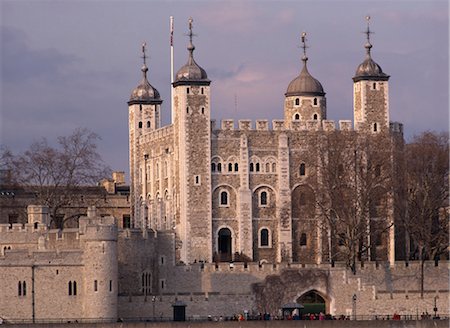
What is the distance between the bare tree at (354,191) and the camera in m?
119

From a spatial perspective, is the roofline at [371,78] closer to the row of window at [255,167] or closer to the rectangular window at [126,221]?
the row of window at [255,167]

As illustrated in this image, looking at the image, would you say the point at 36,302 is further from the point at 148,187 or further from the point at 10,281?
the point at 148,187

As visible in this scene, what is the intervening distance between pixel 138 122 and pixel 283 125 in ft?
44.1

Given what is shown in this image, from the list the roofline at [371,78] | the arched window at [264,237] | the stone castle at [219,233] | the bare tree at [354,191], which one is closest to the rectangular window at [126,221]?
the stone castle at [219,233]

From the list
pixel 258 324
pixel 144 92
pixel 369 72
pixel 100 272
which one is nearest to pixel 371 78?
pixel 369 72

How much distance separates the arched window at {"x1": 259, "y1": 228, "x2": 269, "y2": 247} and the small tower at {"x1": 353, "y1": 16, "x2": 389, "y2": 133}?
8578mm

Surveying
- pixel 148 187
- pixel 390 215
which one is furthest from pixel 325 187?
pixel 148 187

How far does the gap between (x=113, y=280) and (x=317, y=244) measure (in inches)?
962

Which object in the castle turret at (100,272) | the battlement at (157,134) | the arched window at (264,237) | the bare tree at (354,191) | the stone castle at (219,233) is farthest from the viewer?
the battlement at (157,134)

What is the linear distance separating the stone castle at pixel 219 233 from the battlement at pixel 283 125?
3.4 inches

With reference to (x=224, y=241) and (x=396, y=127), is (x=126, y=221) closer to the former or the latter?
(x=224, y=241)

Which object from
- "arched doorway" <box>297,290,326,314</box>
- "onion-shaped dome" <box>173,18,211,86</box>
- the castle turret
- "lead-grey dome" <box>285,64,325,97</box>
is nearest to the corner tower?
"onion-shaped dome" <box>173,18,211,86</box>

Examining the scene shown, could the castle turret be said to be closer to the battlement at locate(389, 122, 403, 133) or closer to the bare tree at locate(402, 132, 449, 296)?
the bare tree at locate(402, 132, 449, 296)

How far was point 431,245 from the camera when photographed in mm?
120500
